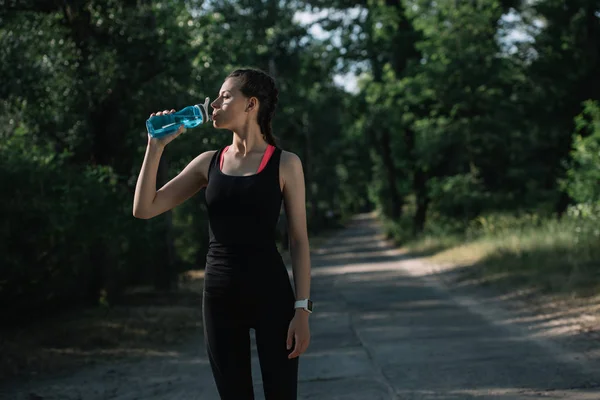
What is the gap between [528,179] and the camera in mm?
29844

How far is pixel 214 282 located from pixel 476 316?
9056 mm

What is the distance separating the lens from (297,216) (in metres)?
3.66

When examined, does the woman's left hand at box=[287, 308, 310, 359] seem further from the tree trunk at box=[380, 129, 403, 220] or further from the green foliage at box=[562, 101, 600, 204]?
the tree trunk at box=[380, 129, 403, 220]

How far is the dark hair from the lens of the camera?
3.66 m

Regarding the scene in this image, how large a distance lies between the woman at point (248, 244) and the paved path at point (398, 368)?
346 cm

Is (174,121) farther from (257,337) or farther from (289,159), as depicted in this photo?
(257,337)

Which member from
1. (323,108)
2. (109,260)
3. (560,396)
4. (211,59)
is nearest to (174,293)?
(109,260)

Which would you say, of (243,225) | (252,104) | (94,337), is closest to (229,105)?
(252,104)

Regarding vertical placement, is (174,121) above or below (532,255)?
above

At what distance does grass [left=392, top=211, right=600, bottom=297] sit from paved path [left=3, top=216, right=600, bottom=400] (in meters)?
2.03

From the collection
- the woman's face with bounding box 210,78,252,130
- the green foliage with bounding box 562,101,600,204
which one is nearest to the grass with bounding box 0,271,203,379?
the woman's face with bounding box 210,78,252,130

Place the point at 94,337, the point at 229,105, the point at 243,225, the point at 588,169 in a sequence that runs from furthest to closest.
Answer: the point at 588,169 < the point at 94,337 < the point at 229,105 < the point at 243,225

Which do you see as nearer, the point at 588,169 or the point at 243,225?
the point at 243,225

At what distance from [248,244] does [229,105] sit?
1.84ft
